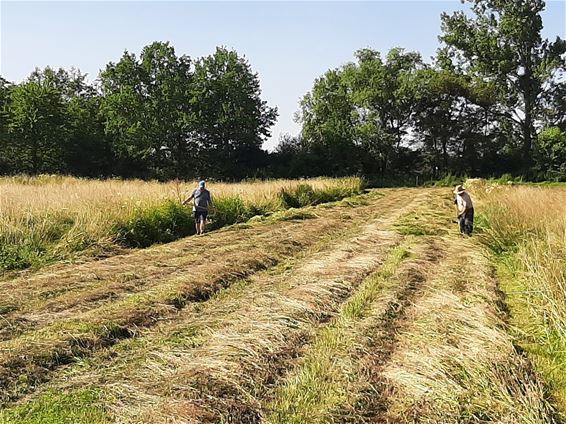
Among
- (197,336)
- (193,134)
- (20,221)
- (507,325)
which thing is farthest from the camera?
(193,134)

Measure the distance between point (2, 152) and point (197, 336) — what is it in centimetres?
4064

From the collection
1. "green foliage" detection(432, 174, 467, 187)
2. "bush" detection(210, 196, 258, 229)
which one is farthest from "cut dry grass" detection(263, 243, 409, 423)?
"green foliage" detection(432, 174, 467, 187)

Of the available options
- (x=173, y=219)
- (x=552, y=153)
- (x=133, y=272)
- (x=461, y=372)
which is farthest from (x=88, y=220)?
(x=552, y=153)

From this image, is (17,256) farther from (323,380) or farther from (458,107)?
(458,107)

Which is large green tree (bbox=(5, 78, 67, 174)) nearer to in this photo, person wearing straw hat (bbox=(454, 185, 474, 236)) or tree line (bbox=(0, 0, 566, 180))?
tree line (bbox=(0, 0, 566, 180))

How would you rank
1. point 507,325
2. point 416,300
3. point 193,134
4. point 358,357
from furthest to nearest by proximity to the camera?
point 193,134
point 416,300
point 507,325
point 358,357

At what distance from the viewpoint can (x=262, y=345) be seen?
460cm

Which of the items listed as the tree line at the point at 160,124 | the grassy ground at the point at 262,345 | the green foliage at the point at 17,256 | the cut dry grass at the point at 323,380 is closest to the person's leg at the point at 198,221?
the grassy ground at the point at 262,345

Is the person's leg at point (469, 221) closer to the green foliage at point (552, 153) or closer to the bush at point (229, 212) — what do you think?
the bush at point (229, 212)

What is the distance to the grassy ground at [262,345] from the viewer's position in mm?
3543

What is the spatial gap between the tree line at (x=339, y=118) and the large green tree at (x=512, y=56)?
9 centimetres

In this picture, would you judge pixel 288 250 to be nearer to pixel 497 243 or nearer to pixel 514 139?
pixel 497 243

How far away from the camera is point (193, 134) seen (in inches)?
1722

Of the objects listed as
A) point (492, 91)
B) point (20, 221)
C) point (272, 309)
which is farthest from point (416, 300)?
point (492, 91)
